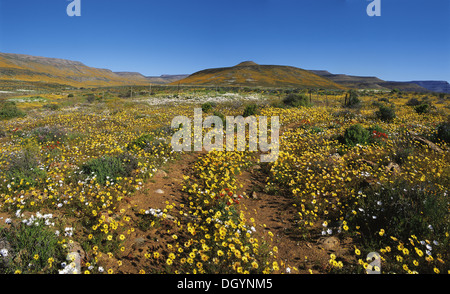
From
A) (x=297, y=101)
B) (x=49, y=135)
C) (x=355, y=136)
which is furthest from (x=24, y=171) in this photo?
(x=297, y=101)

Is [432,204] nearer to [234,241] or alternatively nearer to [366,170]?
[366,170]

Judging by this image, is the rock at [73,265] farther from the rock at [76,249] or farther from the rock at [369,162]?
the rock at [369,162]

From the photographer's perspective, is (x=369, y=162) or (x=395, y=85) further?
(x=395, y=85)

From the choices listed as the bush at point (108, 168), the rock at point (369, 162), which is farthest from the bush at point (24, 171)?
the rock at point (369, 162)

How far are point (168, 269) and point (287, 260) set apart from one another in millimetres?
2054

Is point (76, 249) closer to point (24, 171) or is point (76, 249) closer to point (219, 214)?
point (219, 214)

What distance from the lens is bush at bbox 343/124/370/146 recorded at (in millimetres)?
8727

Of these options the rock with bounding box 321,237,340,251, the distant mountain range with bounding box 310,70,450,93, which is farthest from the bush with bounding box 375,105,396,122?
the distant mountain range with bounding box 310,70,450,93

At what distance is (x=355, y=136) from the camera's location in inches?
345

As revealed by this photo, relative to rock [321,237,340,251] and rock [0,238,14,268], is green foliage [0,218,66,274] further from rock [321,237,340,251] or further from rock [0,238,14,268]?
rock [321,237,340,251]

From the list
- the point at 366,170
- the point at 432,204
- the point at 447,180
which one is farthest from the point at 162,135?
the point at 447,180

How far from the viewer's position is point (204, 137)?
32.2 feet

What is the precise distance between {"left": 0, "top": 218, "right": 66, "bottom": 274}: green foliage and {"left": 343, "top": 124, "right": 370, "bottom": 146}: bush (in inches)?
381

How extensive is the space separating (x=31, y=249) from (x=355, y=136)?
1037 cm
